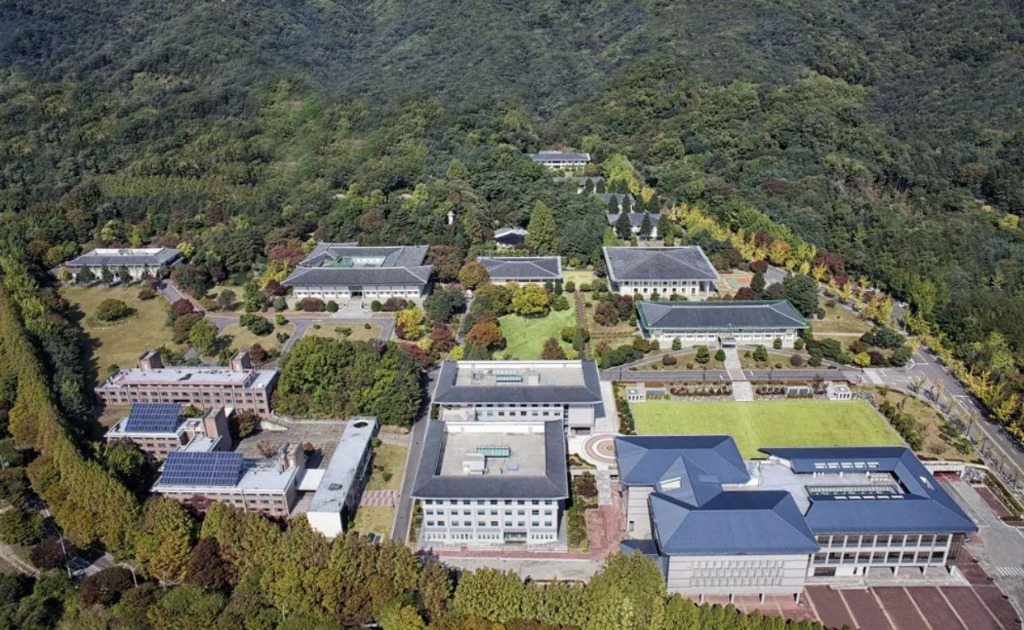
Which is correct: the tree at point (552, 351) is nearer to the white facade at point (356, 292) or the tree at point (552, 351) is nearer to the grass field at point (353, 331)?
the grass field at point (353, 331)

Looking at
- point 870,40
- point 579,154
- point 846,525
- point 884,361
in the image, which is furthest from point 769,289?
point 870,40

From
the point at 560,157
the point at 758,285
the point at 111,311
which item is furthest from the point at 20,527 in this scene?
the point at 560,157

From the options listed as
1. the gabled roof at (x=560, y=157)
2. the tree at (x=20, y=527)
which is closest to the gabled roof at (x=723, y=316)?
the tree at (x=20, y=527)

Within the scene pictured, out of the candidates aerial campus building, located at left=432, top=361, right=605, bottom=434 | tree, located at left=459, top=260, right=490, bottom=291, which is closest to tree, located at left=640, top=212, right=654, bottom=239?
tree, located at left=459, top=260, right=490, bottom=291

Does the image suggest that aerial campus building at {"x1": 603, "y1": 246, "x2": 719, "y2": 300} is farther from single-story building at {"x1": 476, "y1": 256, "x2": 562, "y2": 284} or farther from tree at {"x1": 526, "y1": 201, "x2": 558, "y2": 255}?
tree at {"x1": 526, "y1": 201, "x2": 558, "y2": 255}

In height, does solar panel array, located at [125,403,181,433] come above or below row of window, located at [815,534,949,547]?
below

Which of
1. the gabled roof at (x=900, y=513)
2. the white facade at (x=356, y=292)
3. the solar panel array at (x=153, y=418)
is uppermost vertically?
the gabled roof at (x=900, y=513)
